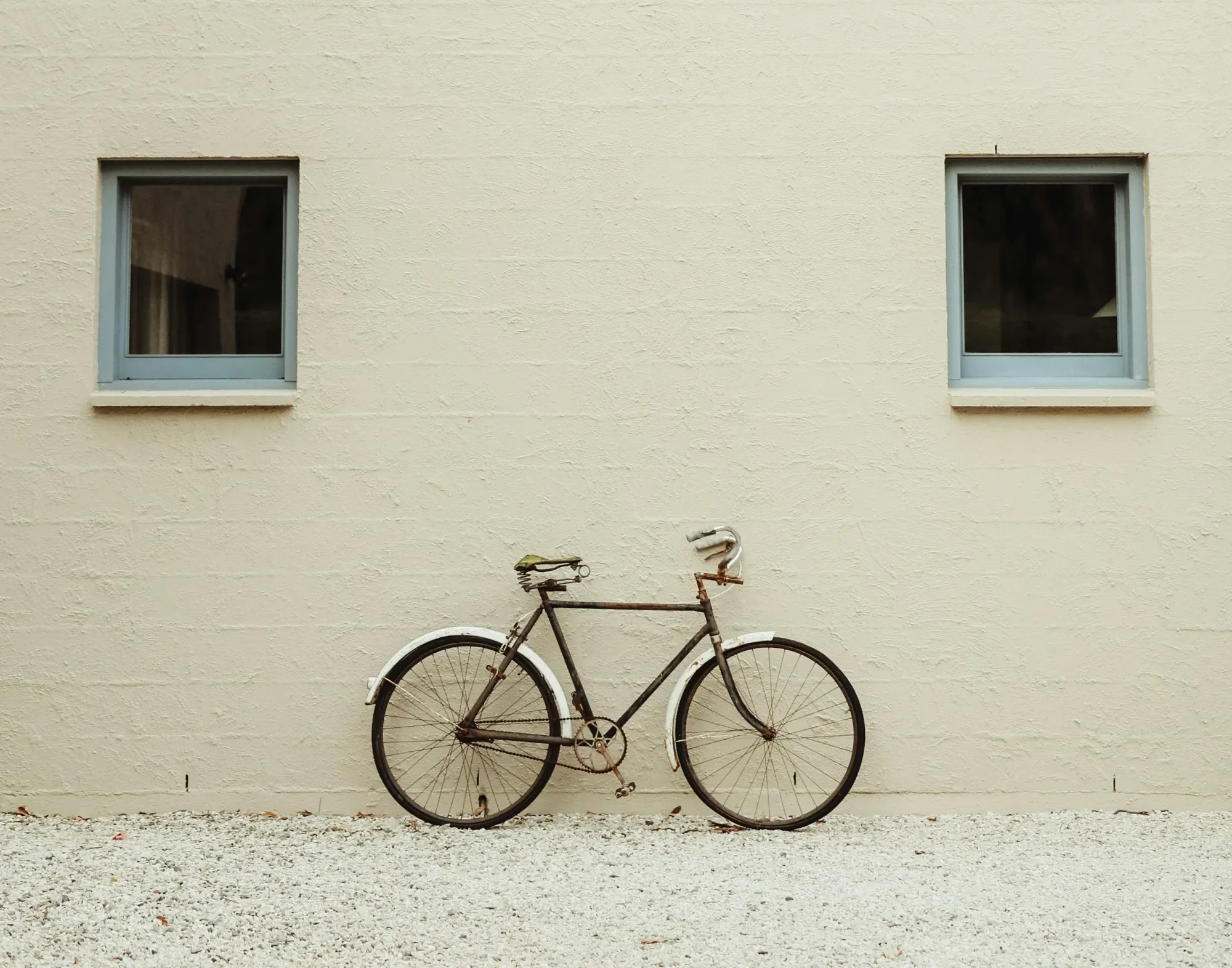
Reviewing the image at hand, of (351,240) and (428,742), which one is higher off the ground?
(351,240)

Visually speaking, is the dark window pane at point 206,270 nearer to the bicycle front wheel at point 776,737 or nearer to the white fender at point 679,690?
A: the white fender at point 679,690

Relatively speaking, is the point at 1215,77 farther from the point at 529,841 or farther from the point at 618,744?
the point at 529,841

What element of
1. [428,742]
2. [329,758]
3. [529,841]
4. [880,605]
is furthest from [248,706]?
[880,605]

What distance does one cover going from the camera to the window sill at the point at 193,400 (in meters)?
5.42

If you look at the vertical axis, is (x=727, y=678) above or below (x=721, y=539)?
below

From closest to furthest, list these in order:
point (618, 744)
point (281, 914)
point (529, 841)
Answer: point (281, 914)
point (529, 841)
point (618, 744)

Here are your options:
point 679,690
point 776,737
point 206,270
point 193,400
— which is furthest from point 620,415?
point 206,270

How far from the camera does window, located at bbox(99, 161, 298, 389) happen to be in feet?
18.3

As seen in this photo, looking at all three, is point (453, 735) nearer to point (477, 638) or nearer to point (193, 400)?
point (477, 638)

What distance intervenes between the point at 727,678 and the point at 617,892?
1.21 metres

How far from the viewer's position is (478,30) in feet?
18.0

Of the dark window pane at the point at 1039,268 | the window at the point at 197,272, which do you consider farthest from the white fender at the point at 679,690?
the window at the point at 197,272

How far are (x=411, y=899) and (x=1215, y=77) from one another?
16.0 feet

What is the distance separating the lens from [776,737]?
17.3ft
